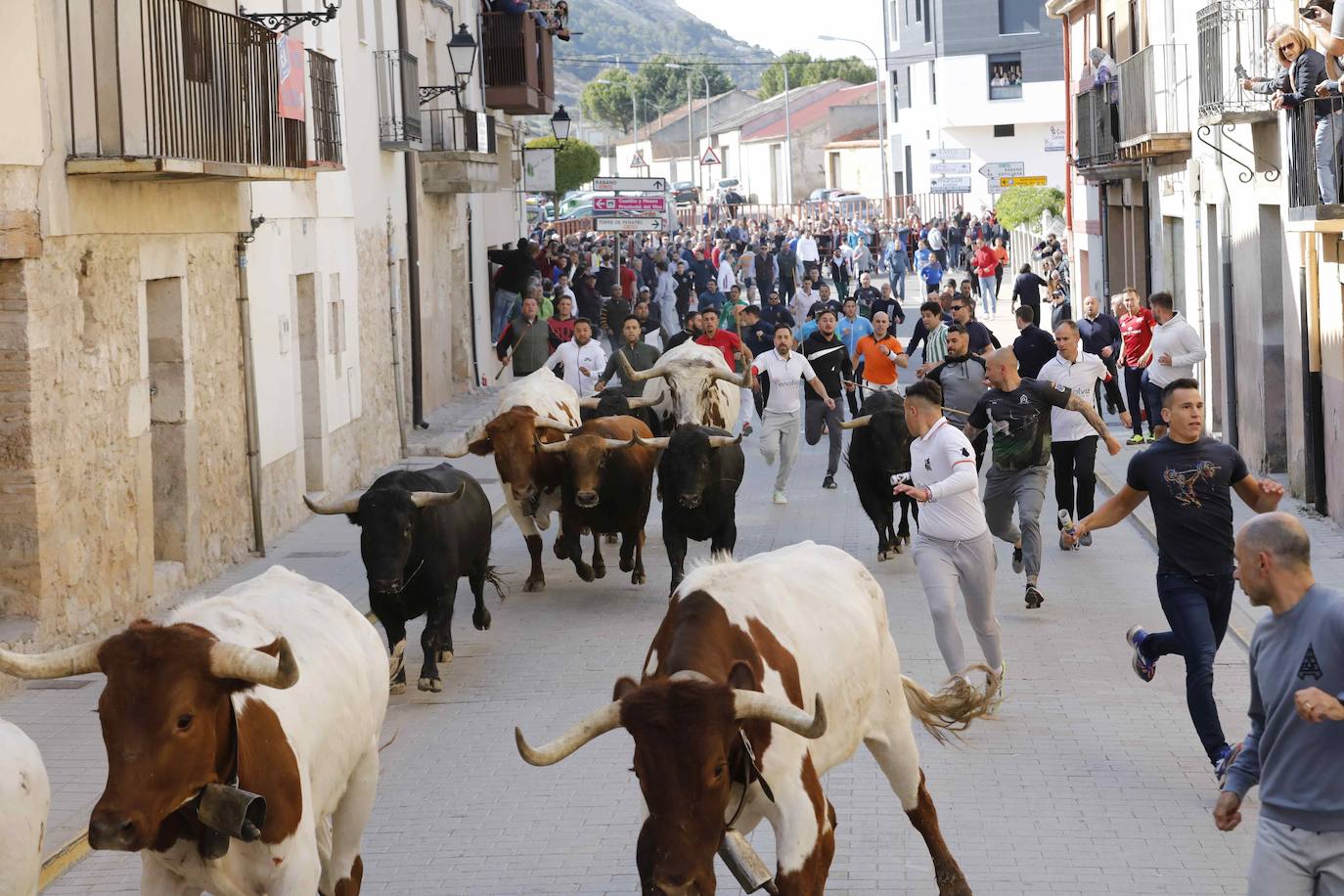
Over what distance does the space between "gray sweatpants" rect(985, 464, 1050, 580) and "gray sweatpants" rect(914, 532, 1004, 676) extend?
116 inches

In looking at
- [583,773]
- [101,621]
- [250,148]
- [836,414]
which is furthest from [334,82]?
[583,773]

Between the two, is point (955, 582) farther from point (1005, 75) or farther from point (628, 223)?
point (1005, 75)

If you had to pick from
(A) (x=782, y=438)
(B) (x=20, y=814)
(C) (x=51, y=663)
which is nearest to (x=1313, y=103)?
(A) (x=782, y=438)

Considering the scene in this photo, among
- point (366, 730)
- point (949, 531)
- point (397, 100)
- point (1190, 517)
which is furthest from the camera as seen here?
point (397, 100)

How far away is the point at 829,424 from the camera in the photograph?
63.3ft

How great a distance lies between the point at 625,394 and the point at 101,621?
5894mm

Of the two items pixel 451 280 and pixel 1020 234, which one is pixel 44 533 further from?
pixel 1020 234

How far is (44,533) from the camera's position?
39.0 ft

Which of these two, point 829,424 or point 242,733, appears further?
point 829,424

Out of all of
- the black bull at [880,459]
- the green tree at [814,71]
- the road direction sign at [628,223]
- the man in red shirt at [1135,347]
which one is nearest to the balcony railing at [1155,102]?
the man in red shirt at [1135,347]

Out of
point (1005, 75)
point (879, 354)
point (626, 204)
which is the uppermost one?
point (1005, 75)

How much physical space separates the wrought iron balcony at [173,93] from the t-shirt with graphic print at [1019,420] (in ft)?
19.1

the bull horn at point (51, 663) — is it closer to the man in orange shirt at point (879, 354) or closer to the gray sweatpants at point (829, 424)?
the gray sweatpants at point (829, 424)

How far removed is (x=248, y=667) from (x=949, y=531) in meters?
5.13
